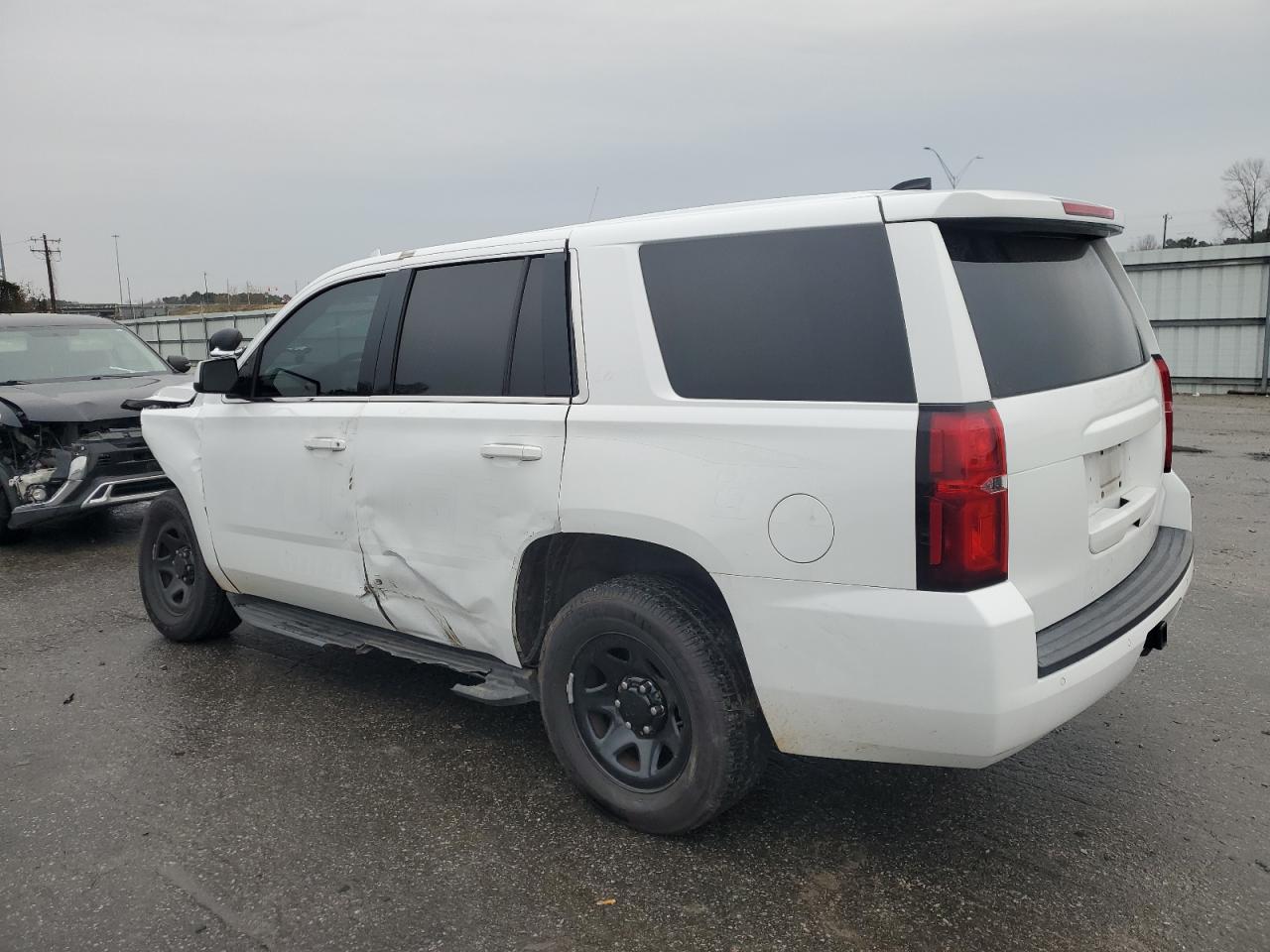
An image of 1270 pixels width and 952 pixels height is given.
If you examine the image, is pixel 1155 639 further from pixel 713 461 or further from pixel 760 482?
pixel 713 461

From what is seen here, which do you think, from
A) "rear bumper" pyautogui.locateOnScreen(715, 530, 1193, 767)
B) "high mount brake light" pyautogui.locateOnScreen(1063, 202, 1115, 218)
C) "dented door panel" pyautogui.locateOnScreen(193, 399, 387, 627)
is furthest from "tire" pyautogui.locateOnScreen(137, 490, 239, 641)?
"high mount brake light" pyautogui.locateOnScreen(1063, 202, 1115, 218)

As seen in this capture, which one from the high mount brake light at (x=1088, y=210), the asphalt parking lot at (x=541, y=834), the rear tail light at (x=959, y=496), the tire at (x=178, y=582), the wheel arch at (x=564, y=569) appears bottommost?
the asphalt parking lot at (x=541, y=834)

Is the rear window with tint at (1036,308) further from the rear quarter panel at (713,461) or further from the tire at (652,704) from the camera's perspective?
the tire at (652,704)

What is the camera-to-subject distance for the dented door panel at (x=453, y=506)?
132 inches

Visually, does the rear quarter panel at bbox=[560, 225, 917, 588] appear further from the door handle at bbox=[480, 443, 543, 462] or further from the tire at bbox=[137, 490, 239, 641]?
the tire at bbox=[137, 490, 239, 641]

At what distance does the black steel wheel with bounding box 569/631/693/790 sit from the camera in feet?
10.1

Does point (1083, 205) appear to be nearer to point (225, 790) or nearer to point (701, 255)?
point (701, 255)

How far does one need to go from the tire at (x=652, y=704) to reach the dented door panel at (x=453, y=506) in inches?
12.6

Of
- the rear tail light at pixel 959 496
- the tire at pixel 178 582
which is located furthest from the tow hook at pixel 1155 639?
the tire at pixel 178 582

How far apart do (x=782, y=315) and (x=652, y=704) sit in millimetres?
1243

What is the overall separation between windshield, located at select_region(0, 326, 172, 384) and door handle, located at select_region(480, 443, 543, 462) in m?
6.72

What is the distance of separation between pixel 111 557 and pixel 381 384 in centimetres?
472

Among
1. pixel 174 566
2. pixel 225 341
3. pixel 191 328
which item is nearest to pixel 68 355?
pixel 174 566

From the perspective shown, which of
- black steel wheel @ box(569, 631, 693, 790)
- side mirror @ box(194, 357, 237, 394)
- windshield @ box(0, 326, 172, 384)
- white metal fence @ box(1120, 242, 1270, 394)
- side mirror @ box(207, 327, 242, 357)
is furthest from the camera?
white metal fence @ box(1120, 242, 1270, 394)
